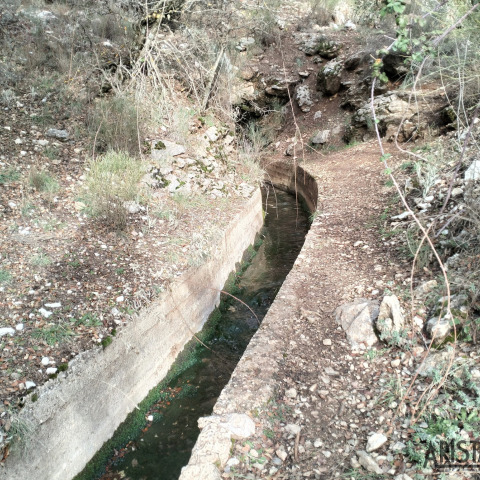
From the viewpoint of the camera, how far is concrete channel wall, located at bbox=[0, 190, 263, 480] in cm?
282

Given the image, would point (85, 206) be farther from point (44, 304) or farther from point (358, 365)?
point (358, 365)

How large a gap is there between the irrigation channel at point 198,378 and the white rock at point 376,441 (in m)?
1.65

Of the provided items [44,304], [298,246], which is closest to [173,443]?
[44,304]

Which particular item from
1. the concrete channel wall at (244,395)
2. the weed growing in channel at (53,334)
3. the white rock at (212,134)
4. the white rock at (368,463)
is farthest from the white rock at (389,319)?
the white rock at (212,134)

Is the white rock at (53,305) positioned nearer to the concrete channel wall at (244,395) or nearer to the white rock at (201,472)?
the concrete channel wall at (244,395)

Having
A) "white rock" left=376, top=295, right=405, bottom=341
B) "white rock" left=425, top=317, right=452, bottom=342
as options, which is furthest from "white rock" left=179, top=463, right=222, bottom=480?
"white rock" left=425, top=317, right=452, bottom=342

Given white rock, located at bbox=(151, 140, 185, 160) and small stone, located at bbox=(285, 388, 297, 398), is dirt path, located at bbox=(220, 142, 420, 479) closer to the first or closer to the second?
small stone, located at bbox=(285, 388, 297, 398)

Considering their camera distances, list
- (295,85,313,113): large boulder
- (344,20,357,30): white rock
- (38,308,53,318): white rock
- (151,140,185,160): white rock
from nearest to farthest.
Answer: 1. (38,308,53,318): white rock
2. (151,140,185,160): white rock
3. (295,85,313,113): large boulder
4. (344,20,357,30): white rock

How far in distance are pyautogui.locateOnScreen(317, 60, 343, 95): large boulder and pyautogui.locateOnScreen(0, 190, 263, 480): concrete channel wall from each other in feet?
28.6

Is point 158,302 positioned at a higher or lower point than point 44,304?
lower

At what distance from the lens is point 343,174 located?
26.8 ft

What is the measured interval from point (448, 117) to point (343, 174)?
2.17 m

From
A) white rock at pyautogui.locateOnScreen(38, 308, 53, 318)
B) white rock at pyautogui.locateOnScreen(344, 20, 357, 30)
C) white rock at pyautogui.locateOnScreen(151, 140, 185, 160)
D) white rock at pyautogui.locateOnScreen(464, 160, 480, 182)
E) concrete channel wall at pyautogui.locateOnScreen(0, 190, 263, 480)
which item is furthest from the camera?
white rock at pyautogui.locateOnScreen(344, 20, 357, 30)

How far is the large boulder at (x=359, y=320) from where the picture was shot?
3398 millimetres
